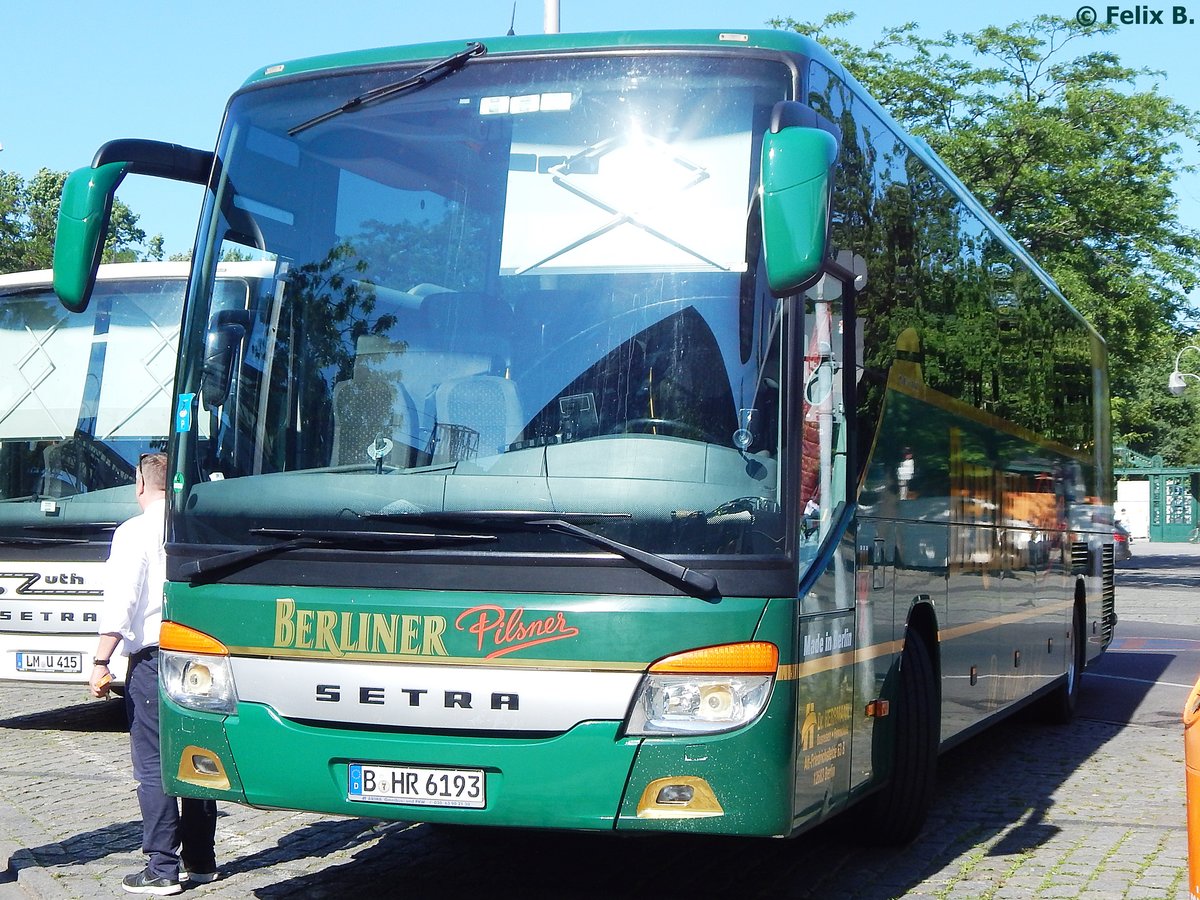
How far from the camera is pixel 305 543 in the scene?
5781 mm

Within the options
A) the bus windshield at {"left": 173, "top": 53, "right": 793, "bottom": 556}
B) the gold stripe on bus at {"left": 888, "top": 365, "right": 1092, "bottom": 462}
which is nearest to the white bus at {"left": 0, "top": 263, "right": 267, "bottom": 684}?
the bus windshield at {"left": 173, "top": 53, "right": 793, "bottom": 556}

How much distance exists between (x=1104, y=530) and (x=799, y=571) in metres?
10.8

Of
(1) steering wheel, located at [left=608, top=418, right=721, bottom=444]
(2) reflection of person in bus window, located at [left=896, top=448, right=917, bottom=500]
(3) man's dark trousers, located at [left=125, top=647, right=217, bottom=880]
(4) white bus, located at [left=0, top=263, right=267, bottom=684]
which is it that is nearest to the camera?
(1) steering wheel, located at [left=608, top=418, right=721, bottom=444]

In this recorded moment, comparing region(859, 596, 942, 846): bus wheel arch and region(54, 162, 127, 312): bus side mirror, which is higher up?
region(54, 162, 127, 312): bus side mirror

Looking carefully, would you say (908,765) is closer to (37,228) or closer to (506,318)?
(506,318)

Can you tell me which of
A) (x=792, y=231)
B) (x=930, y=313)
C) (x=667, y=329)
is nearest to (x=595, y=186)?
(x=667, y=329)

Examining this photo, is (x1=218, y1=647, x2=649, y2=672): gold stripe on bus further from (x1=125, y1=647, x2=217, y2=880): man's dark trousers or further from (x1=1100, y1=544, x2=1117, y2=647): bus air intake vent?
(x1=1100, y1=544, x2=1117, y2=647): bus air intake vent

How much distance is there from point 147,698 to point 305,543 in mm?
1538

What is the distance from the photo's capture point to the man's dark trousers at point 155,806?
6.69 m

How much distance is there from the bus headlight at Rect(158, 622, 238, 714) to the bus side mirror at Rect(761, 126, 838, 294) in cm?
252

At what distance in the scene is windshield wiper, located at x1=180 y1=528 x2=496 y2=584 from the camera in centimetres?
562

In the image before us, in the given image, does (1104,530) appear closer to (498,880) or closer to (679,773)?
(498,880)

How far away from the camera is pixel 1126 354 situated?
30.0 metres

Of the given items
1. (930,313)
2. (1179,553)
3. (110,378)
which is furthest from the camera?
(1179,553)
